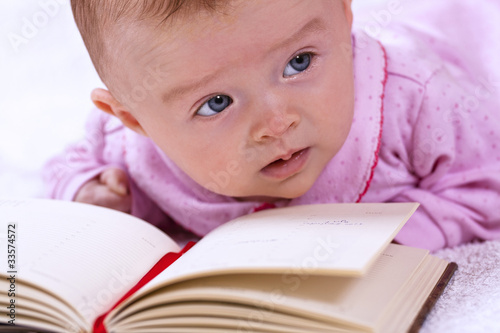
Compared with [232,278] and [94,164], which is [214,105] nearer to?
[232,278]

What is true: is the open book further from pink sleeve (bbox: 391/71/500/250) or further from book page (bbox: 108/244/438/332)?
pink sleeve (bbox: 391/71/500/250)

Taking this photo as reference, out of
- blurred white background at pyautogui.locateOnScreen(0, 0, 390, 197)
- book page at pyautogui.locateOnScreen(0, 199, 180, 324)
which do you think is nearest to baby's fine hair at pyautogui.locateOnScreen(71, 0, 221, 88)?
book page at pyautogui.locateOnScreen(0, 199, 180, 324)

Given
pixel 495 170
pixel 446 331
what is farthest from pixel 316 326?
pixel 495 170

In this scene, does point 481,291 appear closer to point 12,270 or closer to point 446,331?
point 446,331

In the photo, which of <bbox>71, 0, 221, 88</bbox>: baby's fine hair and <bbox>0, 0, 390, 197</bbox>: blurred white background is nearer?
<bbox>71, 0, 221, 88</bbox>: baby's fine hair

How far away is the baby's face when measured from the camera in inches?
31.8

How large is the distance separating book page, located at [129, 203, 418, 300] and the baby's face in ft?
0.31

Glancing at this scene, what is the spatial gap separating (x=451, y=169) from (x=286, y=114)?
413mm

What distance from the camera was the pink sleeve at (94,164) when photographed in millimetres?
1254

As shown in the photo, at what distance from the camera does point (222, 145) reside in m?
0.91

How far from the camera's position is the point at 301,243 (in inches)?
27.9

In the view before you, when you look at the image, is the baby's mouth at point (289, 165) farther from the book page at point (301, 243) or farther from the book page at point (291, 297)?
the book page at point (291, 297)

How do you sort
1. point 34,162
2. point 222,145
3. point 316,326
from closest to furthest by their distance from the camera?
point 316,326 < point 222,145 < point 34,162

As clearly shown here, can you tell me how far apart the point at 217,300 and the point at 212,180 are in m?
0.33
